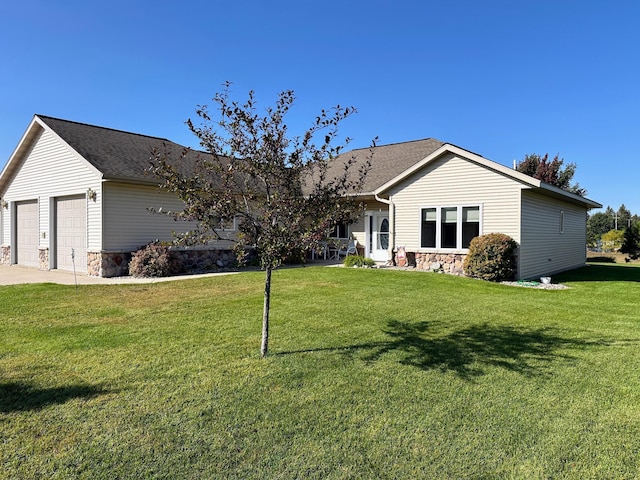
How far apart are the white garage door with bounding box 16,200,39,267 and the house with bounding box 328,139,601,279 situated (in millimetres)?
13247

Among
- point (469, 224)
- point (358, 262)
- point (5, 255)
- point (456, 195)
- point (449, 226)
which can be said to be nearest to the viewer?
point (469, 224)

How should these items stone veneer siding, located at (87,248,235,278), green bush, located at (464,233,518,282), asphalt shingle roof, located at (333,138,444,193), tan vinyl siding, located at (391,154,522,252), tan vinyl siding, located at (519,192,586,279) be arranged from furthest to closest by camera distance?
asphalt shingle roof, located at (333,138,444,193)
stone veneer siding, located at (87,248,235,278)
tan vinyl siding, located at (519,192,586,279)
tan vinyl siding, located at (391,154,522,252)
green bush, located at (464,233,518,282)

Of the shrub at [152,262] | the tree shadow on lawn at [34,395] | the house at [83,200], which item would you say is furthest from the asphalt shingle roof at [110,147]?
the tree shadow on lawn at [34,395]

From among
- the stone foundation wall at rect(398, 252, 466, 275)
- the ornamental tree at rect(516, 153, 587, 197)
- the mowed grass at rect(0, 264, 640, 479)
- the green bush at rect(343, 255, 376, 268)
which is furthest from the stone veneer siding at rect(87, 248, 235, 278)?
the ornamental tree at rect(516, 153, 587, 197)

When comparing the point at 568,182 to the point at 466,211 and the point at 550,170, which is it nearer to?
the point at 550,170

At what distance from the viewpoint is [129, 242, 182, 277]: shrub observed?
1236 centimetres

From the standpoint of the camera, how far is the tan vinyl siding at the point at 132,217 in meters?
12.6

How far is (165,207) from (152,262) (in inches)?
93.6

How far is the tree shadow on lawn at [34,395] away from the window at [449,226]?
11420 millimetres

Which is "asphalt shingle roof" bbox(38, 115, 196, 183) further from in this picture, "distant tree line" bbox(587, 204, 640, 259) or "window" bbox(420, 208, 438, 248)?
"distant tree line" bbox(587, 204, 640, 259)

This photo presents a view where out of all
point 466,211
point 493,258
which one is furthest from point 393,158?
point 493,258

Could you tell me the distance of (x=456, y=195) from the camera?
12836mm

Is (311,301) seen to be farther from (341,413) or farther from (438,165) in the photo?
(438,165)

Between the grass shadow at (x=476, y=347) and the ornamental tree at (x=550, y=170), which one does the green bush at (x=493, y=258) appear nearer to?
the grass shadow at (x=476, y=347)
